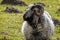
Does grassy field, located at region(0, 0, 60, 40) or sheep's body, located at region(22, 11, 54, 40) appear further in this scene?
grassy field, located at region(0, 0, 60, 40)

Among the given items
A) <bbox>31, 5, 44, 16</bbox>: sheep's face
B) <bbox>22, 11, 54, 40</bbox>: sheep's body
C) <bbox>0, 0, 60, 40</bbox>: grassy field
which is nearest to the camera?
<bbox>31, 5, 44, 16</bbox>: sheep's face

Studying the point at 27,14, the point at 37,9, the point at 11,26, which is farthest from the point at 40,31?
the point at 11,26

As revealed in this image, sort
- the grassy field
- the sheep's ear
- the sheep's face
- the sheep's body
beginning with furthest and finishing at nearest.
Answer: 1. the grassy field
2. the sheep's body
3. the sheep's face
4. the sheep's ear

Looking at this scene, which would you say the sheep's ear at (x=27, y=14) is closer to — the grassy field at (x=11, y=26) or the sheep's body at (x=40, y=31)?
the sheep's body at (x=40, y=31)

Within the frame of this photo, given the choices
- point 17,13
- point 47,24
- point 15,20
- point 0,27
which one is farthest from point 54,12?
point 47,24

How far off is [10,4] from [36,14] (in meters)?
23.9

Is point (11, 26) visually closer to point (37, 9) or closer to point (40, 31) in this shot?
point (40, 31)

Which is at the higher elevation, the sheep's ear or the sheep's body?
the sheep's ear

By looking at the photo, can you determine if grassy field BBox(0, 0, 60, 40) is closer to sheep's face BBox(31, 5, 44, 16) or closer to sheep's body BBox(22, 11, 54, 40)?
sheep's body BBox(22, 11, 54, 40)

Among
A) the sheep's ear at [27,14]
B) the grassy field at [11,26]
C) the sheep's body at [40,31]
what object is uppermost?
the sheep's ear at [27,14]

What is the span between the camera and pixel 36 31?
40.3ft

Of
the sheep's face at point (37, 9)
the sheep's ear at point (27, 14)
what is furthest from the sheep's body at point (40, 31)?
the sheep's ear at point (27, 14)

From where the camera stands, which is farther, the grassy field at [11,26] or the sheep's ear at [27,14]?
the grassy field at [11,26]

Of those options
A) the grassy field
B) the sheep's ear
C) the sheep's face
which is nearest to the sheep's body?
the sheep's face
